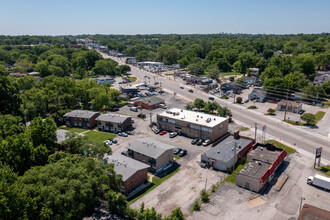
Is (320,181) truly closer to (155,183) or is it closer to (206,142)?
(206,142)

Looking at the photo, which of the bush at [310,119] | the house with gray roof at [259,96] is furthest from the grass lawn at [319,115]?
the house with gray roof at [259,96]

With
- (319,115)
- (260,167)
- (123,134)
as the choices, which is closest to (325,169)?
(260,167)

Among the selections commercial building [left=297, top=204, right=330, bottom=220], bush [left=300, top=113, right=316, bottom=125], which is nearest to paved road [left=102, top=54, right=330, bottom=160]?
bush [left=300, top=113, right=316, bottom=125]

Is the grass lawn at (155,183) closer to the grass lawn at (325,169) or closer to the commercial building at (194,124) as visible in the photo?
the commercial building at (194,124)

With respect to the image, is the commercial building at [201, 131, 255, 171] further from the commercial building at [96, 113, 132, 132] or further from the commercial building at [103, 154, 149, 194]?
the commercial building at [96, 113, 132, 132]

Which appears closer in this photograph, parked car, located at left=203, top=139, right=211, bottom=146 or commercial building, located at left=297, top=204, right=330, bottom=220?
commercial building, located at left=297, top=204, right=330, bottom=220

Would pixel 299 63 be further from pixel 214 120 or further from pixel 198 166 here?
pixel 198 166

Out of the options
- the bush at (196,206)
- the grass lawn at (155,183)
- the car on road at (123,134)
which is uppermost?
the car on road at (123,134)

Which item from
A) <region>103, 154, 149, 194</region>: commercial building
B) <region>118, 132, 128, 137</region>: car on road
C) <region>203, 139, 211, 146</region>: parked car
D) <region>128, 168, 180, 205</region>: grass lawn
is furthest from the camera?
<region>118, 132, 128, 137</region>: car on road
